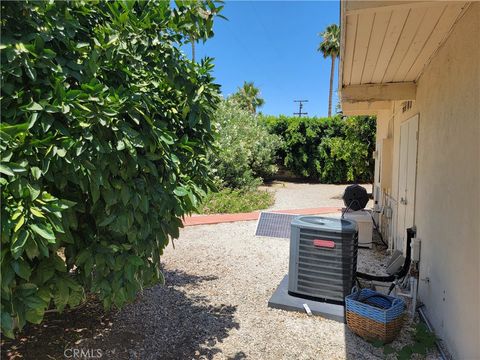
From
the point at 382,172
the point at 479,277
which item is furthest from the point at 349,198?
the point at 479,277

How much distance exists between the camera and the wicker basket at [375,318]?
10.5 feet

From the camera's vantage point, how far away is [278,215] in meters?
8.46

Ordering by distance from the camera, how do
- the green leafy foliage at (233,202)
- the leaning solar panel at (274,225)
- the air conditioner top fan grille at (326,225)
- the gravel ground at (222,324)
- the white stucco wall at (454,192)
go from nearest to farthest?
the white stucco wall at (454,192)
the gravel ground at (222,324)
the air conditioner top fan grille at (326,225)
the leaning solar panel at (274,225)
the green leafy foliage at (233,202)

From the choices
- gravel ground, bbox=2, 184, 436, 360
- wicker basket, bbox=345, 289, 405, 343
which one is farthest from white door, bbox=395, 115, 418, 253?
gravel ground, bbox=2, 184, 436, 360

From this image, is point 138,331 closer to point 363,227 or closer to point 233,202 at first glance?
point 363,227

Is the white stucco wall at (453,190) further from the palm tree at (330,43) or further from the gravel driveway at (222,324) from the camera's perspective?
the palm tree at (330,43)

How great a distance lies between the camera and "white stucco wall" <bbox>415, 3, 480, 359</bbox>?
8.57 feet

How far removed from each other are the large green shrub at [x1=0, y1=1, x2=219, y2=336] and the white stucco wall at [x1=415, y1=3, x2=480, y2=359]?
205 cm

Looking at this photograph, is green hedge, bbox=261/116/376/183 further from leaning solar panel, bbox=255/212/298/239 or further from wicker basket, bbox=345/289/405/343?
wicker basket, bbox=345/289/405/343

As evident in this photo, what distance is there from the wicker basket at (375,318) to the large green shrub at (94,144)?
2.00m

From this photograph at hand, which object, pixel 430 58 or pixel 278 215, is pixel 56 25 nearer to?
pixel 430 58

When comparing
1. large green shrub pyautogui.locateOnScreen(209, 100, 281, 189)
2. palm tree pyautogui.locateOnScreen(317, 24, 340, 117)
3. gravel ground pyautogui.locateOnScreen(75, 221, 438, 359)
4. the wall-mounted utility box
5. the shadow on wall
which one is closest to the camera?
the shadow on wall

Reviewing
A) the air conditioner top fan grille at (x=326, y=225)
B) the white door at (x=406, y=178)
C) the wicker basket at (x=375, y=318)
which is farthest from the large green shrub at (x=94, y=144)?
the white door at (x=406, y=178)

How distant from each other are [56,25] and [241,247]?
5.28 m
